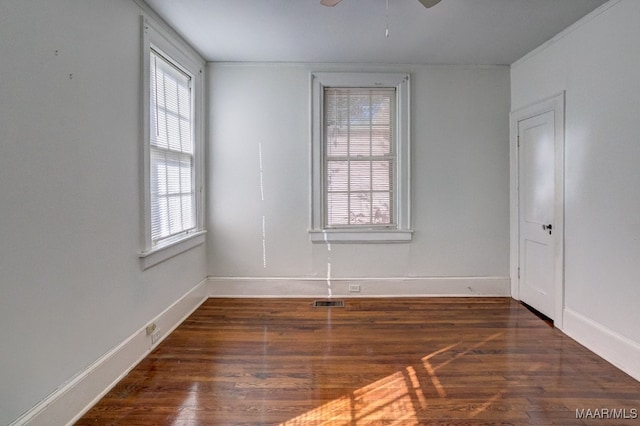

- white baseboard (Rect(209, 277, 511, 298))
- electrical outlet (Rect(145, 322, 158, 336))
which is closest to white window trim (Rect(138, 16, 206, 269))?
electrical outlet (Rect(145, 322, 158, 336))

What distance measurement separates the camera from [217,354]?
2.69 meters

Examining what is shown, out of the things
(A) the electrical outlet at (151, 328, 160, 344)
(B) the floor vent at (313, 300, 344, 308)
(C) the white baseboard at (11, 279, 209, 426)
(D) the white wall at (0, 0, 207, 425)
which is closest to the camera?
(D) the white wall at (0, 0, 207, 425)

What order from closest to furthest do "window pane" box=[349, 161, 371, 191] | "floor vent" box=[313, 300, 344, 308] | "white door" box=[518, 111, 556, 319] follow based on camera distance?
"white door" box=[518, 111, 556, 319]
"floor vent" box=[313, 300, 344, 308]
"window pane" box=[349, 161, 371, 191]

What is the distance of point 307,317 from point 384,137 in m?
2.14

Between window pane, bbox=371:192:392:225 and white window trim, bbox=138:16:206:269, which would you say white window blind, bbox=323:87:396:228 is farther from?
white window trim, bbox=138:16:206:269

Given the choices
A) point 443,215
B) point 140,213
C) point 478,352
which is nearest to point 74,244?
point 140,213

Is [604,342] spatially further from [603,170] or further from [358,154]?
[358,154]

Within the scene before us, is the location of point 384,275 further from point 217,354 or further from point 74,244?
point 74,244

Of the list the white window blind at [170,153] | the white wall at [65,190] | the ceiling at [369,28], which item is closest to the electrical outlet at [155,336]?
the white wall at [65,190]

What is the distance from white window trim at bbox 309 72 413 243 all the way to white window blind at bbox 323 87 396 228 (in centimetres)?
7

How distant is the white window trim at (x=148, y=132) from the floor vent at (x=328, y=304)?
142 centimetres

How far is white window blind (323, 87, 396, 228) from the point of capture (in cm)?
402

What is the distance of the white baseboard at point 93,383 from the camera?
1728 millimetres

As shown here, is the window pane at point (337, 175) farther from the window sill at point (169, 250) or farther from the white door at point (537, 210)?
the white door at point (537, 210)
